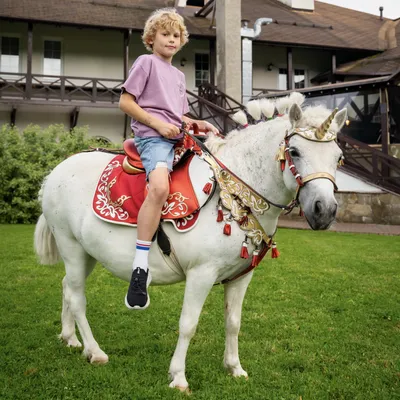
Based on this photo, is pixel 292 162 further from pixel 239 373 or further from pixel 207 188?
pixel 239 373

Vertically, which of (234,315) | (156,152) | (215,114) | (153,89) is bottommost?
(234,315)

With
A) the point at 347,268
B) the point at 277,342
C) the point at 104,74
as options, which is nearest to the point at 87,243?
the point at 277,342

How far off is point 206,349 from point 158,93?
7.52 feet

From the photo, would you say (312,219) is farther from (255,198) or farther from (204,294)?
(204,294)

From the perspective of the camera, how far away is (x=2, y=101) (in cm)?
1748

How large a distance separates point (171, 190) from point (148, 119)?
1.64ft

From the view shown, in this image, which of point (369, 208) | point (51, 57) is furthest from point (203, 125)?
point (51, 57)

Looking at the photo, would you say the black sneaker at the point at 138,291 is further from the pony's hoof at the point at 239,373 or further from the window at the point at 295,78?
the window at the point at 295,78

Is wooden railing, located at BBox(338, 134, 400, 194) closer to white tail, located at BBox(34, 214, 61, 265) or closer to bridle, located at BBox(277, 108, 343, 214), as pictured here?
white tail, located at BBox(34, 214, 61, 265)

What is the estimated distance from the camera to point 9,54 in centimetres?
2008

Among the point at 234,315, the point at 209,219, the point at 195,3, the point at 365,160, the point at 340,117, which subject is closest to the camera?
the point at 340,117

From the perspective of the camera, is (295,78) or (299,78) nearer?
(295,78)

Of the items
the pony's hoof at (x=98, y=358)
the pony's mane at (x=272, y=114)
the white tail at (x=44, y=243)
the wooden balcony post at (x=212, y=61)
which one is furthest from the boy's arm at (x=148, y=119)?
the wooden balcony post at (x=212, y=61)

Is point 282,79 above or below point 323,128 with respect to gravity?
above
